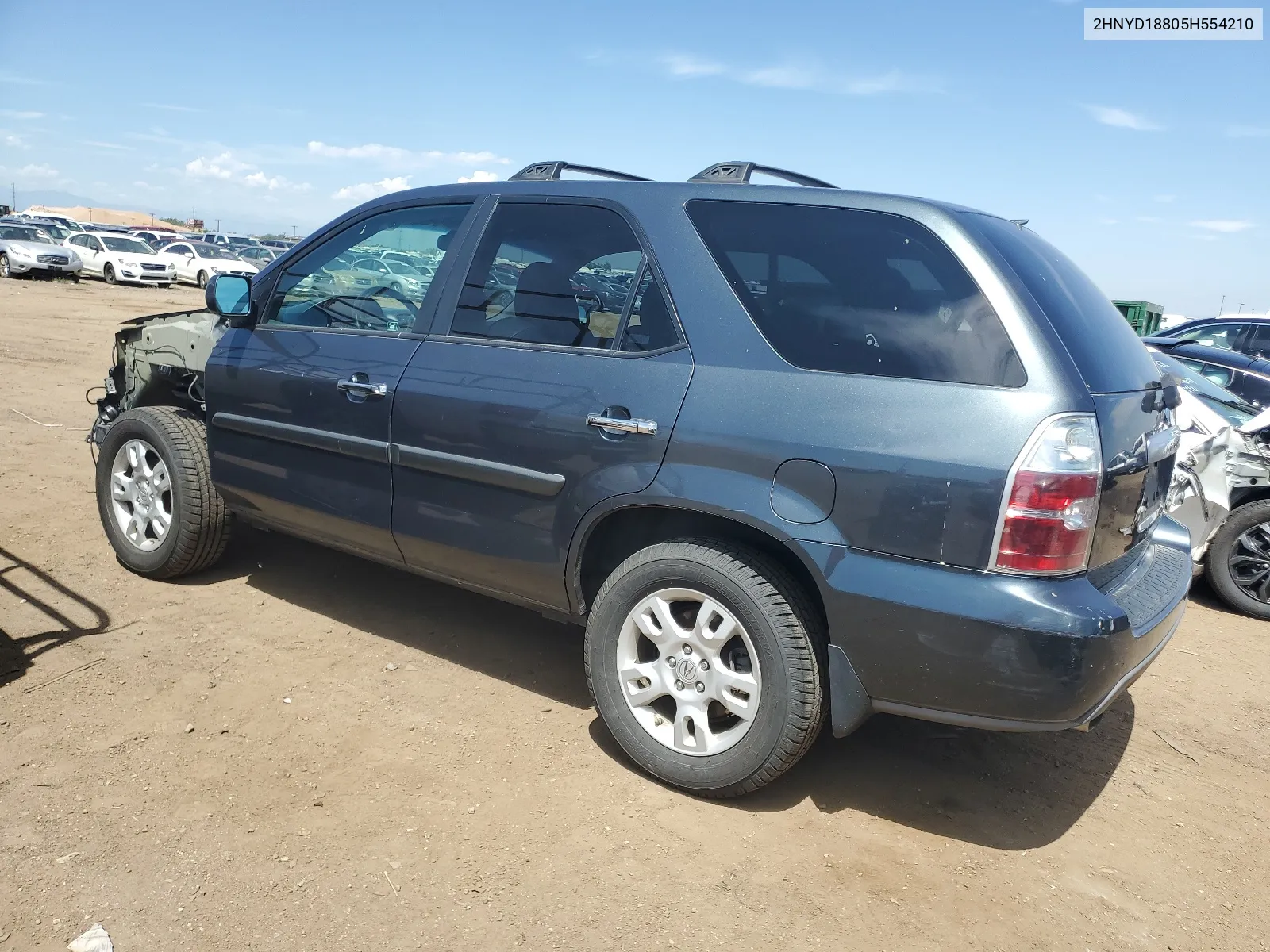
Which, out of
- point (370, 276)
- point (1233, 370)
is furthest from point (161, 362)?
point (1233, 370)

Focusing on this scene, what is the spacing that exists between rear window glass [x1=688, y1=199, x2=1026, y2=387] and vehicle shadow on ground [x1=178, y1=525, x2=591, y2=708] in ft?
5.70

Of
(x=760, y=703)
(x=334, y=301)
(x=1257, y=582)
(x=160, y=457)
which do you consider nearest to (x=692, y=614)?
(x=760, y=703)

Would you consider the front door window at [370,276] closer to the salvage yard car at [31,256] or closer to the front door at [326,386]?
the front door at [326,386]

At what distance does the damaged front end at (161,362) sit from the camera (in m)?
4.88

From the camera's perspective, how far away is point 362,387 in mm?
3756

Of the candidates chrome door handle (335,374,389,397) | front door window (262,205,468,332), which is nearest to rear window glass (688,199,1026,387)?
front door window (262,205,468,332)

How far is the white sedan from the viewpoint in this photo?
30.7 meters

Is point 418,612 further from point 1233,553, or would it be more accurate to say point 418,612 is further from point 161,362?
point 1233,553

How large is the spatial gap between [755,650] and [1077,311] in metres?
1.39

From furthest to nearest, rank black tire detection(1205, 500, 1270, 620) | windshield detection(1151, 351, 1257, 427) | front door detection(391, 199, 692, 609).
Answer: windshield detection(1151, 351, 1257, 427) < black tire detection(1205, 500, 1270, 620) < front door detection(391, 199, 692, 609)

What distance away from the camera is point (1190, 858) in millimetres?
3049

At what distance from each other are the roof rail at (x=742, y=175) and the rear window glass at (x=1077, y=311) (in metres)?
0.64

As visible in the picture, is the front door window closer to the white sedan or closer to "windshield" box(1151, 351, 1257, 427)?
"windshield" box(1151, 351, 1257, 427)

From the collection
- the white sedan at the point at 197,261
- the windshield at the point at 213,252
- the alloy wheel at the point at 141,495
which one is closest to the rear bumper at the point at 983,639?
the alloy wheel at the point at 141,495
